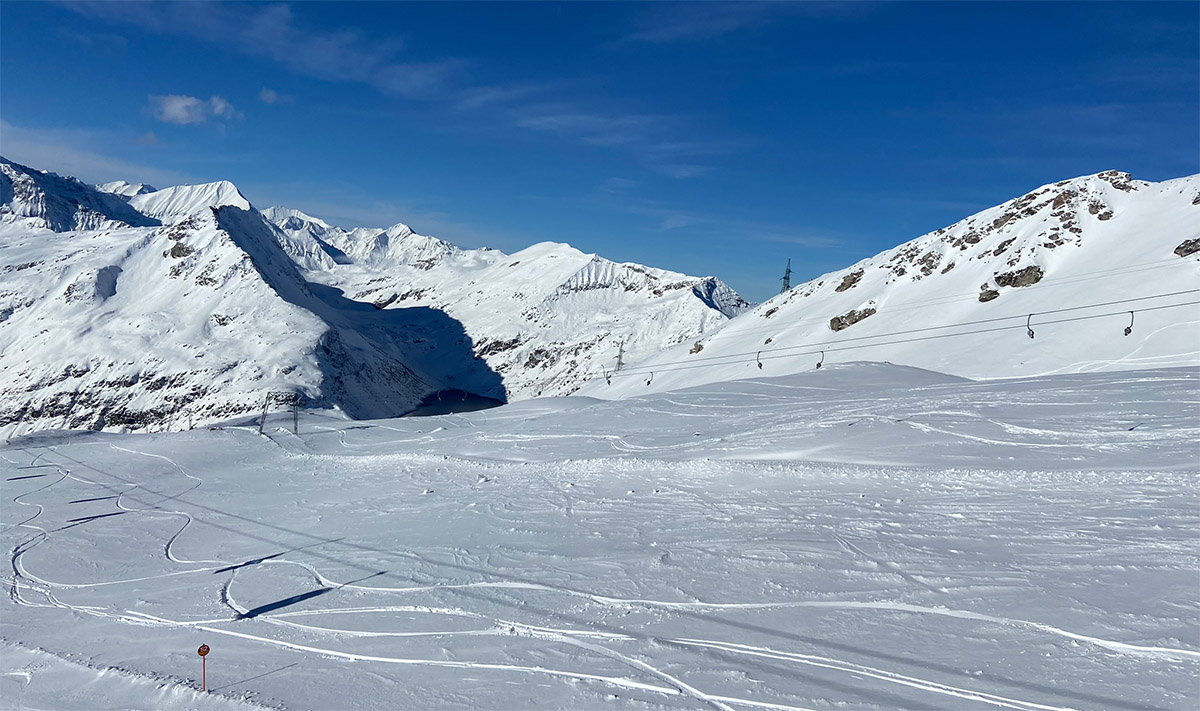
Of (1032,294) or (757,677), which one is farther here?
(1032,294)

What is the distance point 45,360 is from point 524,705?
134687 mm

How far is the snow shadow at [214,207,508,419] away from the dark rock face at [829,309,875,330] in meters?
70.8

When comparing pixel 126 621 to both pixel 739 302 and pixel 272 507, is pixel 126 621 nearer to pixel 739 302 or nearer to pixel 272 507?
pixel 272 507

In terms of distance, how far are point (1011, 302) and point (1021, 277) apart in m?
4.75

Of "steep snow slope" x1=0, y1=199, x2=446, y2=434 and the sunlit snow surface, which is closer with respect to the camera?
the sunlit snow surface

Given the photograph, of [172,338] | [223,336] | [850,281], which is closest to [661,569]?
[850,281]

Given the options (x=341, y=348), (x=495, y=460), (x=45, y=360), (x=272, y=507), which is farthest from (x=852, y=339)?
(x=45, y=360)

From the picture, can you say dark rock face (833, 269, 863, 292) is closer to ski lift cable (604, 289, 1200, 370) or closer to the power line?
ski lift cable (604, 289, 1200, 370)

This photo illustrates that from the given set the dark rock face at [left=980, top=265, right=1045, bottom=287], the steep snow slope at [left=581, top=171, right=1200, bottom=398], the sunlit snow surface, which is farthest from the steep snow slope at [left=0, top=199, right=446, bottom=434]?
the sunlit snow surface

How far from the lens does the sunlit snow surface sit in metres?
6.77

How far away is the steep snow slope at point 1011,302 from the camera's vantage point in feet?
121

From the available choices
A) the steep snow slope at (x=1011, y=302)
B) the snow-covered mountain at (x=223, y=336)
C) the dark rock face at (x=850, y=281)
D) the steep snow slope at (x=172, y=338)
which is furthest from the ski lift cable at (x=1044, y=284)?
the snow-covered mountain at (x=223, y=336)

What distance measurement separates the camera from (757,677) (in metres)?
6.73

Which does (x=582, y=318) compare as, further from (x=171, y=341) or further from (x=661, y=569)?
(x=661, y=569)
